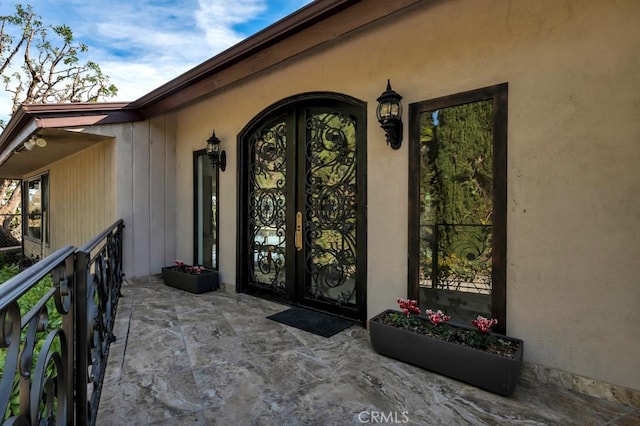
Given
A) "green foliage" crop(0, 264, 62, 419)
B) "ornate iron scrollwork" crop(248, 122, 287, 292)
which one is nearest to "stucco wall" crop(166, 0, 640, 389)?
"ornate iron scrollwork" crop(248, 122, 287, 292)

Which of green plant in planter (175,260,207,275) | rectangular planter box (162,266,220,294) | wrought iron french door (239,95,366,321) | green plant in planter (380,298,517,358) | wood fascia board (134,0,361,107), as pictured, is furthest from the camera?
green plant in planter (175,260,207,275)

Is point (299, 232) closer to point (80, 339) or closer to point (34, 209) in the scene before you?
point (80, 339)

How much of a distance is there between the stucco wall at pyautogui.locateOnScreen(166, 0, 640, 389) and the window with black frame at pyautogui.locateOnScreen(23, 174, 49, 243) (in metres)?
9.68

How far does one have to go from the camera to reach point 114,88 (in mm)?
11438

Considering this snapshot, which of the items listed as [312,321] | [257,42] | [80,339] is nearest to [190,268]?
[312,321]

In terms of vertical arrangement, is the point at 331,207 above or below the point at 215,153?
below

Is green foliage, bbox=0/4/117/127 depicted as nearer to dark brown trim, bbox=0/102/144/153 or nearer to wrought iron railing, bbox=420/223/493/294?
dark brown trim, bbox=0/102/144/153

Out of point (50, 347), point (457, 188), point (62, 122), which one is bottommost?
point (50, 347)

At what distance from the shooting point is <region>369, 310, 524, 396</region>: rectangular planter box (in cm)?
202

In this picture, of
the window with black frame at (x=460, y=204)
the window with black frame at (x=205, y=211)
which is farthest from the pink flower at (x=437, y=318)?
the window with black frame at (x=205, y=211)

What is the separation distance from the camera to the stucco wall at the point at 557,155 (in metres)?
1.97

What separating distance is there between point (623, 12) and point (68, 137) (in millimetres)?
6413

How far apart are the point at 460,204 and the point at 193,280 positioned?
136 inches

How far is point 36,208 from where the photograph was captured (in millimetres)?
10664
